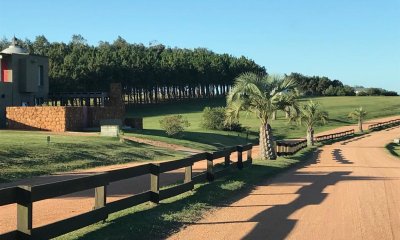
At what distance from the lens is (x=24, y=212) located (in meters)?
6.68

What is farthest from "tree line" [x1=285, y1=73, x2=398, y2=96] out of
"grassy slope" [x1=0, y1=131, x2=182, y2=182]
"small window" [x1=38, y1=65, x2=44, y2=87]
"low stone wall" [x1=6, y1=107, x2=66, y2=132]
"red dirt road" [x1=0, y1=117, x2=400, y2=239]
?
"red dirt road" [x1=0, y1=117, x2=400, y2=239]

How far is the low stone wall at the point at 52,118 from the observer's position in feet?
132

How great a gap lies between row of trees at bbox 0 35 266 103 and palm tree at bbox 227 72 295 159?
6404 cm

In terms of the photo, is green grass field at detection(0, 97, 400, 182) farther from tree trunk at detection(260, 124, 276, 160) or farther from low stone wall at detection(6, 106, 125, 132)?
low stone wall at detection(6, 106, 125, 132)

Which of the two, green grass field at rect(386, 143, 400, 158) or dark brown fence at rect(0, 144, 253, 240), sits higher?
dark brown fence at rect(0, 144, 253, 240)

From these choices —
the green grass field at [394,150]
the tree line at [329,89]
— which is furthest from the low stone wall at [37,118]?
the tree line at [329,89]

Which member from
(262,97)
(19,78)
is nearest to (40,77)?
(19,78)

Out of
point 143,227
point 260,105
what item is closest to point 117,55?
point 260,105

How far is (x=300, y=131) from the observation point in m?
69.5

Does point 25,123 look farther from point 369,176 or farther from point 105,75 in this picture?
point 105,75

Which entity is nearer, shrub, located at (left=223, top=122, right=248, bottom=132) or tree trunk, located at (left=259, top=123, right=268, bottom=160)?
tree trunk, located at (left=259, top=123, right=268, bottom=160)

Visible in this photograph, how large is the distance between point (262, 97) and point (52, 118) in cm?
2214

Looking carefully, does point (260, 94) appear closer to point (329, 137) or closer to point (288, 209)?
point (288, 209)

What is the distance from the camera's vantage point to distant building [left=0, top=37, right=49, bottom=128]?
155 ft
